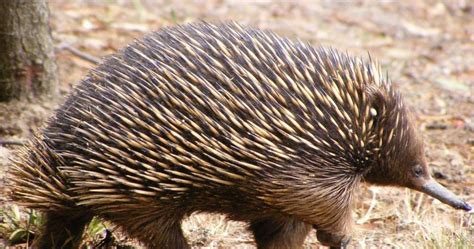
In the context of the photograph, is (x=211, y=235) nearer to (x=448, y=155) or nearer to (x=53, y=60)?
(x=53, y=60)

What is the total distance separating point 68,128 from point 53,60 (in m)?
2.68

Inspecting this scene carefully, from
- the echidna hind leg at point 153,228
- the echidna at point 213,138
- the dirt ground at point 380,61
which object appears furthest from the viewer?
the dirt ground at point 380,61

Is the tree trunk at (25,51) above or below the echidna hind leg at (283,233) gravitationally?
above

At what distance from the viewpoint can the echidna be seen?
16.0 feet

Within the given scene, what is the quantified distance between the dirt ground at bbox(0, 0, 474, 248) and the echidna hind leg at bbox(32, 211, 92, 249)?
1035 millimetres

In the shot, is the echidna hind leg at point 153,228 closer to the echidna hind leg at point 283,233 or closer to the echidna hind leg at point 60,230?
the echidna hind leg at point 60,230

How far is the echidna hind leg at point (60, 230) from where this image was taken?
5.40 meters

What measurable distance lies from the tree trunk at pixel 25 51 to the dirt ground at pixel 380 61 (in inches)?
6.1

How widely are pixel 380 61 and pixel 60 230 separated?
6164mm

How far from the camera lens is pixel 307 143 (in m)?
4.97

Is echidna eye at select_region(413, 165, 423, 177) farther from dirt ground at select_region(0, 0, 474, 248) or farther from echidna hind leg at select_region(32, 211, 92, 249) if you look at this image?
echidna hind leg at select_region(32, 211, 92, 249)

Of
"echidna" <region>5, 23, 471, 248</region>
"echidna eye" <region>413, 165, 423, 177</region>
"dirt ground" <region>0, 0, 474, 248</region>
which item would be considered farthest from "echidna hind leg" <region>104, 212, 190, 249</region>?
"echidna eye" <region>413, 165, 423, 177</region>

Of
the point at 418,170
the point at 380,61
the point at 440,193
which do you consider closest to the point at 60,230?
the point at 418,170

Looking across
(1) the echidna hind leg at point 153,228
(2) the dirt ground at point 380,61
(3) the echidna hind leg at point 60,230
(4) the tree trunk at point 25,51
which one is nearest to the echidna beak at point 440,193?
(2) the dirt ground at point 380,61
